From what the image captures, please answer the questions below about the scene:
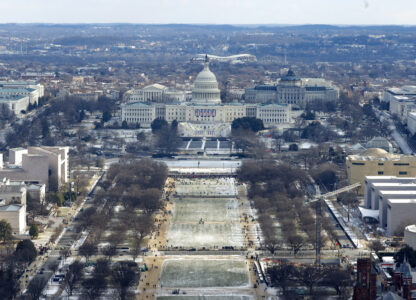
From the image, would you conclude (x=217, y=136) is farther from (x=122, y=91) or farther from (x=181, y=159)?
(x=122, y=91)

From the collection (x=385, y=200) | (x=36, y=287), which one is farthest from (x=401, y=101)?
(x=36, y=287)

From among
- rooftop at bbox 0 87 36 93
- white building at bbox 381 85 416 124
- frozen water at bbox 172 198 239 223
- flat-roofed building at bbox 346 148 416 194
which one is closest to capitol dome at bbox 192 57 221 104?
white building at bbox 381 85 416 124

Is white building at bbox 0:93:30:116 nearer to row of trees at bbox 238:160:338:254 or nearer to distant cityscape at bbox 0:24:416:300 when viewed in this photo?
distant cityscape at bbox 0:24:416:300

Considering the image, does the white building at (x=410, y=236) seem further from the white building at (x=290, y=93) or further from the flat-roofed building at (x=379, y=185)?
the white building at (x=290, y=93)

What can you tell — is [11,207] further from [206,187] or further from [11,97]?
[11,97]

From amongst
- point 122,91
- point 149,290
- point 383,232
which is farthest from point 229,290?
point 122,91

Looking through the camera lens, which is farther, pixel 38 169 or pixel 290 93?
pixel 290 93

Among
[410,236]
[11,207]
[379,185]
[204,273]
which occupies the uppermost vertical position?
[379,185]

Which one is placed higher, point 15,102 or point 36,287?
point 15,102
